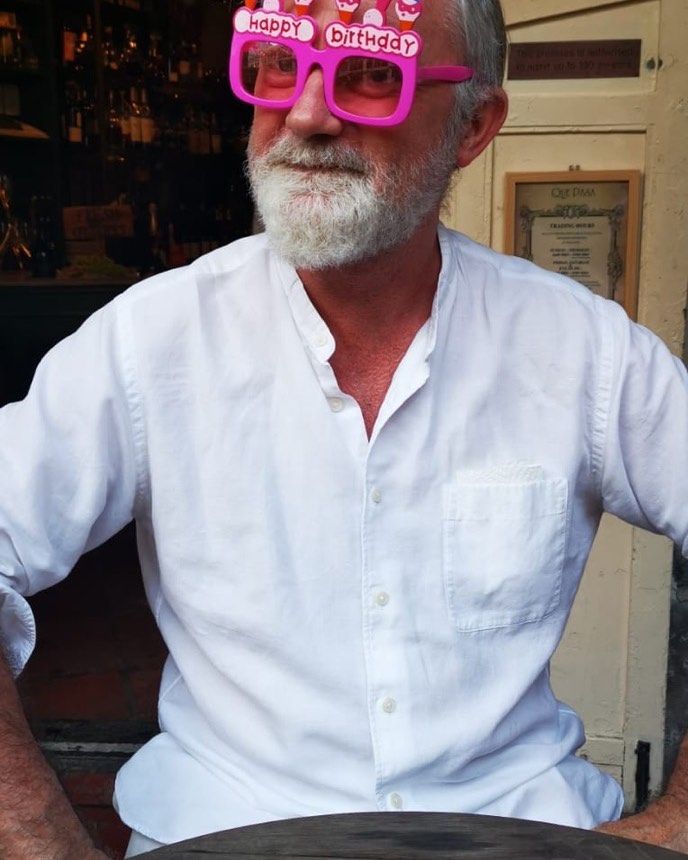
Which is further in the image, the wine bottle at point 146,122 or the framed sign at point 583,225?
the wine bottle at point 146,122

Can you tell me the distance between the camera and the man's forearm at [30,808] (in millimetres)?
1403

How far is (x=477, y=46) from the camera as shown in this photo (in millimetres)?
1757

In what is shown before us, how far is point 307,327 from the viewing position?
5.49 ft

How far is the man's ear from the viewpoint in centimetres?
185

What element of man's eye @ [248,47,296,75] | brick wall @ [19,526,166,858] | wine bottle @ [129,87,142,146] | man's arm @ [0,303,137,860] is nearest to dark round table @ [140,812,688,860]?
man's arm @ [0,303,137,860]

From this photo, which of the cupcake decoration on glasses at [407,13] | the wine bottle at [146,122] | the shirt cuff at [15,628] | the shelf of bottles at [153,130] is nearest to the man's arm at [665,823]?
the shirt cuff at [15,628]

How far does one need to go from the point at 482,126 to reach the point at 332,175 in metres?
0.38

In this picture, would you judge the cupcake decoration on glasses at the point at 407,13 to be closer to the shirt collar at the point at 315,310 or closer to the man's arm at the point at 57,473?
the shirt collar at the point at 315,310

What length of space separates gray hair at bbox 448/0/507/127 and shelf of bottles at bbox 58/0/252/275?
144 inches

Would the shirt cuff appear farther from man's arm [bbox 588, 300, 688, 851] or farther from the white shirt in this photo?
man's arm [bbox 588, 300, 688, 851]

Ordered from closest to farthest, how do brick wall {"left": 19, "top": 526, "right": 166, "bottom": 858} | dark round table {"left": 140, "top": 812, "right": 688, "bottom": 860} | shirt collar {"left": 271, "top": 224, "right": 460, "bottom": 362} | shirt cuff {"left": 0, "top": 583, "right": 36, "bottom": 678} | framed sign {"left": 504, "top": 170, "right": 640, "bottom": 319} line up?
dark round table {"left": 140, "top": 812, "right": 688, "bottom": 860} → shirt cuff {"left": 0, "top": 583, "right": 36, "bottom": 678} → shirt collar {"left": 271, "top": 224, "right": 460, "bottom": 362} → framed sign {"left": 504, "top": 170, "right": 640, "bottom": 319} → brick wall {"left": 19, "top": 526, "right": 166, "bottom": 858}

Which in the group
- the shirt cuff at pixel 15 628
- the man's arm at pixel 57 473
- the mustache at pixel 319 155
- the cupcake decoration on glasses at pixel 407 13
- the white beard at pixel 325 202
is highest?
the cupcake decoration on glasses at pixel 407 13

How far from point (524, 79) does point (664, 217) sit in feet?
1.50

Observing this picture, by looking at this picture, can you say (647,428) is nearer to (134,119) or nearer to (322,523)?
(322,523)
